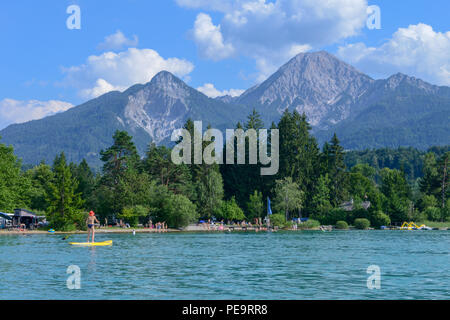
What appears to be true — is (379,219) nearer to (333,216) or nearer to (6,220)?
(333,216)

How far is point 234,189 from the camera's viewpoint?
396ft

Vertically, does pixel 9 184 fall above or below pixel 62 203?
above

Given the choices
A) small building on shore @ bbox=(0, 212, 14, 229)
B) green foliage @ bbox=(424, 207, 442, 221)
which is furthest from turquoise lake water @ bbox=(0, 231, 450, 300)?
green foliage @ bbox=(424, 207, 442, 221)

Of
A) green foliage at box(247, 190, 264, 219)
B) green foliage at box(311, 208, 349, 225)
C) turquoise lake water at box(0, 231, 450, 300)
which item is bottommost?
turquoise lake water at box(0, 231, 450, 300)

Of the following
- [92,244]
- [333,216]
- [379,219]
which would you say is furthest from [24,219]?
[379,219]

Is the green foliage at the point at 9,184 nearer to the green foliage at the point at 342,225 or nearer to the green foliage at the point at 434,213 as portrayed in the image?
the green foliage at the point at 342,225

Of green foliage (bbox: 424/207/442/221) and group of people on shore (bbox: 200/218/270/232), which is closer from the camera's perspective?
group of people on shore (bbox: 200/218/270/232)

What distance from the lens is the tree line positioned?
92.7 metres

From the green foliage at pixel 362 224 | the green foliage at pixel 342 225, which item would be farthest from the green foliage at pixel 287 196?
the green foliage at pixel 362 224

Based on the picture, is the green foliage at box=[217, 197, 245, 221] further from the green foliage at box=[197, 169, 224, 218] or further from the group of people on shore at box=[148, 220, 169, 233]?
the group of people on shore at box=[148, 220, 169, 233]

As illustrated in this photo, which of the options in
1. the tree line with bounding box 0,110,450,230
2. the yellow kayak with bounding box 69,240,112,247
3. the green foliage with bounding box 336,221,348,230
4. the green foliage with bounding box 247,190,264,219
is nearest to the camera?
the yellow kayak with bounding box 69,240,112,247

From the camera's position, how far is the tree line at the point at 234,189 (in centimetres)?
9269

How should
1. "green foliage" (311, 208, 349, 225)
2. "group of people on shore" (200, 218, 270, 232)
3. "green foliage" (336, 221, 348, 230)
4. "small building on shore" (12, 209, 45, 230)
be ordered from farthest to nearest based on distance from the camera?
"green foliage" (311, 208, 349, 225) → "green foliage" (336, 221, 348, 230) → "group of people on shore" (200, 218, 270, 232) → "small building on shore" (12, 209, 45, 230)
